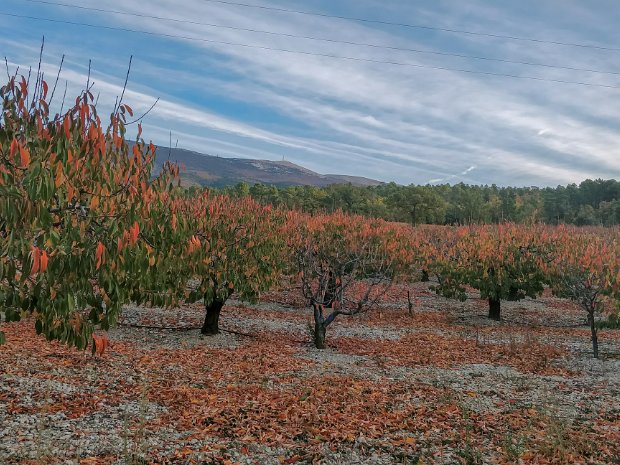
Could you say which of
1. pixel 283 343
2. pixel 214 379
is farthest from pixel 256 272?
pixel 214 379

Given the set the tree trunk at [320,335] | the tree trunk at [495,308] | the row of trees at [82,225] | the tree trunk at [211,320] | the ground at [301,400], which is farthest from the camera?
the tree trunk at [495,308]

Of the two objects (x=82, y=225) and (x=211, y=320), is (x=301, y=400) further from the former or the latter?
(x=211, y=320)

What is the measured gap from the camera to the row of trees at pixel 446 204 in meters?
73.9

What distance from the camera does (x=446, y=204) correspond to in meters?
85.0

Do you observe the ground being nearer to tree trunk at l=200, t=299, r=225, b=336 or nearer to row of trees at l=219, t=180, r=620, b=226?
tree trunk at l=200, t=299, r=225, b=336

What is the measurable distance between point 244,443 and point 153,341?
8.81m

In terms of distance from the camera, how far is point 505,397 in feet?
34.9

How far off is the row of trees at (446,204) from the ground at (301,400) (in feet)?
133

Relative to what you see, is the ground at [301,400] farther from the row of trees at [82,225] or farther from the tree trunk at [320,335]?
the row of trees at [82,225]

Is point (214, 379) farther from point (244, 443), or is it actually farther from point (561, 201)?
point (561, 201)

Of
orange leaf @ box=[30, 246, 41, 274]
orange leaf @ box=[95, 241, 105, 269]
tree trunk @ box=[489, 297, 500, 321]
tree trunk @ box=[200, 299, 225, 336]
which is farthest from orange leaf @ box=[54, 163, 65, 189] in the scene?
tree trunk @ box=[489, 297, 500, 321]

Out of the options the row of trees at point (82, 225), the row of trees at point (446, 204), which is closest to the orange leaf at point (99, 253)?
the row of trees at point (82, 225)

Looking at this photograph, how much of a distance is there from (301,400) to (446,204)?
261 feet

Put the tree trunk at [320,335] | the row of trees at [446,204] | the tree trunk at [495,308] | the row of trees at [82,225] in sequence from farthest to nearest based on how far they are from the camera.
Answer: the row of trees at [446,204]
the tree trunk at [495,308]
the tree trunk at [320,335]
the row of trees at [82,225]
